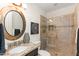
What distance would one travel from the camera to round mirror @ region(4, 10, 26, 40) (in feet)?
4.61

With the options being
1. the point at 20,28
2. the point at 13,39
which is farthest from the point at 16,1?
the point at 13,39

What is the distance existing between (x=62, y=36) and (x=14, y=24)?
573 mm

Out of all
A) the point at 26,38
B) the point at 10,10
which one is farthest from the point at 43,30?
the point at 10,10

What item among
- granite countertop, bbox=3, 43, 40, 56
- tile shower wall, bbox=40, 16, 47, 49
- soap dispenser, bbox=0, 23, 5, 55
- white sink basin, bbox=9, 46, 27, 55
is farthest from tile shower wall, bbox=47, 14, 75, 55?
soap dispenser, bbox=0, 23, 5, 55

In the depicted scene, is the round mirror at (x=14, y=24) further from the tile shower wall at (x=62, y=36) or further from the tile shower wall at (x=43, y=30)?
the tile shower wall at (x=62, y=36)

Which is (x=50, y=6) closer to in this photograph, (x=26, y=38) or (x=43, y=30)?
(x=43, y=30)

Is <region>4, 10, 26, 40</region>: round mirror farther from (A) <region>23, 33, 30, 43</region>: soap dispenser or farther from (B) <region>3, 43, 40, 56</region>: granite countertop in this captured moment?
(B) <region>3, 43, 40, 56</region>: granite countertop

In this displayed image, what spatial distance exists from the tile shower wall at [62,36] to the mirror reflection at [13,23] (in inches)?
13.9

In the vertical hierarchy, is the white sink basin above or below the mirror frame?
below

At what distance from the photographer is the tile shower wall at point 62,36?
4.66 ft

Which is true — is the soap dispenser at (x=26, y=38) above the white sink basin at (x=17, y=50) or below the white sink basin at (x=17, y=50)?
above

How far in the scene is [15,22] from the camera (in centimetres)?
142

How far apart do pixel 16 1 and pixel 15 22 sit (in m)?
0.25

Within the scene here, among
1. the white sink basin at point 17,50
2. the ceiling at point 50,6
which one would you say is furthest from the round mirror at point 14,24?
the ceiling at point 50,6
